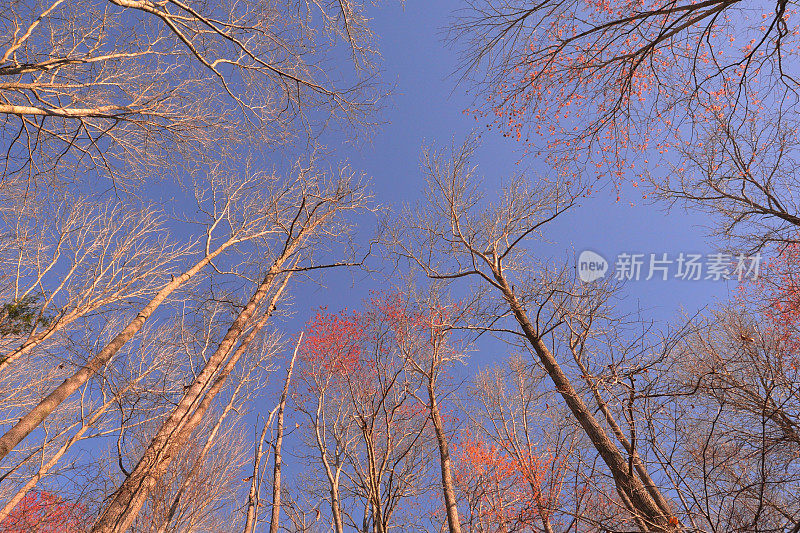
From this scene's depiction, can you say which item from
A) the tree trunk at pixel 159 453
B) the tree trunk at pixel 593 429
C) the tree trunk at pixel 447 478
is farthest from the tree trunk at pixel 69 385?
the tree trunk at pixel 593 429

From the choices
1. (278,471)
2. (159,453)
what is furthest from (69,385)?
(278,471)

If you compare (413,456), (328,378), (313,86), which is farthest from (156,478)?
(413,456)

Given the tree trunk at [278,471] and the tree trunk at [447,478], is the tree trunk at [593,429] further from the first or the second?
the tree trunk at [278,471]

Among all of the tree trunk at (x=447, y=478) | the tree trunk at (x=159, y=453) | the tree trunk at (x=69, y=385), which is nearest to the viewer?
the tree trunk at (x=159, y=453)

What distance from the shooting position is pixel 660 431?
2580 millimetres

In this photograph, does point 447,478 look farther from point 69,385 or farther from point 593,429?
point 69,385

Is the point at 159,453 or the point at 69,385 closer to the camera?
the point at 159,453

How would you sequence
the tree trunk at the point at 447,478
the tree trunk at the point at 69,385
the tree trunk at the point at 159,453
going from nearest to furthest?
1. the tree trunk at the point at 159,453
2. the tree trunk at the point at 69,385
3. the tree trunk at the point at 447,478

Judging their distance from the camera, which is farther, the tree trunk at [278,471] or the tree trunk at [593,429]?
the tree trunk at [278,471]

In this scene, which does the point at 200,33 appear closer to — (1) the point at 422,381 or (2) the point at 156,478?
(2) the point at 156,478

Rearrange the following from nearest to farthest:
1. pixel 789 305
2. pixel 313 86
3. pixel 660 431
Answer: pixel 660 431, pixel 313 86, pixel 789 305

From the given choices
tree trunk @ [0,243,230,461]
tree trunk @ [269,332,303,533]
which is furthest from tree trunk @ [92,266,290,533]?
tree trunk @ [269,332,303,533]

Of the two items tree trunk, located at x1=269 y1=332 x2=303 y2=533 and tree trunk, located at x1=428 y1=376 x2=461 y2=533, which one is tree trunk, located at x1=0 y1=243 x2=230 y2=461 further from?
tree trunk, located at x1=428 y1=376 x2=461 y2=533

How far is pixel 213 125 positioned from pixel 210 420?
9707 mm
